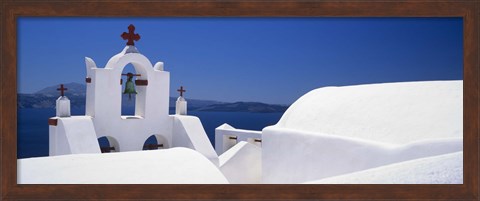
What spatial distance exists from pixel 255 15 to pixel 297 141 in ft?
13.2

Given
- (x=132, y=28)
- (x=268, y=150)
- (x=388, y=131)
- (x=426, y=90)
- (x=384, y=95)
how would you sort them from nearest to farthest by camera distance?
1. (x=388, y=131)
2. (x=426, y=90)
3. (x=384, y=95)
4. (x=268, y=150)
5. (x=132, y=28)

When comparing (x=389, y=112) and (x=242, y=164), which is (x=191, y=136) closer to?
(x=242, y=164)

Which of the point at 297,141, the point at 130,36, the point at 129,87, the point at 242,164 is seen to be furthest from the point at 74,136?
the point at 297,141

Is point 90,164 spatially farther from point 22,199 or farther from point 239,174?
point 239,174

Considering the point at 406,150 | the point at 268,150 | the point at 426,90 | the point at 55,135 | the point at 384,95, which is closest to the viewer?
the point at 406,150

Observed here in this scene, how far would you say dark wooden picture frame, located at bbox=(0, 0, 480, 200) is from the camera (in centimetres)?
311

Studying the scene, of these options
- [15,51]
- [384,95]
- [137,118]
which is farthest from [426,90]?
[137,118]

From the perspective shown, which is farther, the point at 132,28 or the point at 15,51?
the point at 132,28

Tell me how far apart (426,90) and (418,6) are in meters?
3.35

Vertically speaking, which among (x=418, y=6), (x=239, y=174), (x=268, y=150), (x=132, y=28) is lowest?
(x=239, y=174)

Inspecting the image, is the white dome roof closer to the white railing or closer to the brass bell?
the brass bell

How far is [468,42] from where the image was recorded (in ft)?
10.4

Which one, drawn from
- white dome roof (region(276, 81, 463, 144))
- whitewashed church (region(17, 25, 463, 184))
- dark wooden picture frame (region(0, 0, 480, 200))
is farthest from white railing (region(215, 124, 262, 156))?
dark wooden picture frame (region(0, 0, 480, 200))

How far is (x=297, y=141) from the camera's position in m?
6.89
